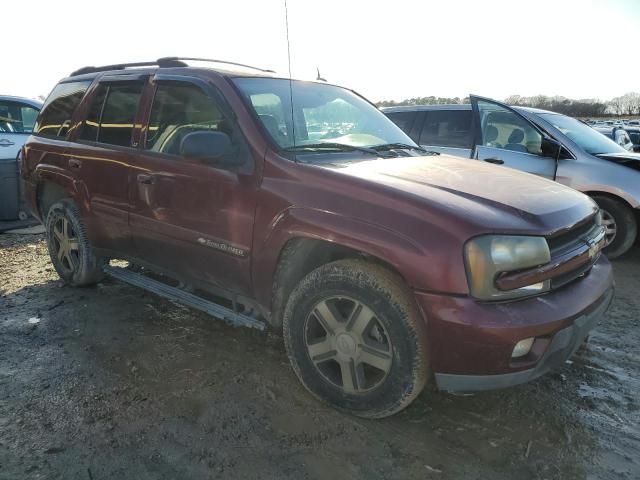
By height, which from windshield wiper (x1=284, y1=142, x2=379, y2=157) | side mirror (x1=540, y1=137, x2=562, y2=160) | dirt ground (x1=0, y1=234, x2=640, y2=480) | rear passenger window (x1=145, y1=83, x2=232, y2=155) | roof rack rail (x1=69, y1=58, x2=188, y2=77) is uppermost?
roof rack rail (x1=69, y1=58, x2=188, y2=77)

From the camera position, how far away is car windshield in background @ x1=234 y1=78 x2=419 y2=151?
3041 millimetres

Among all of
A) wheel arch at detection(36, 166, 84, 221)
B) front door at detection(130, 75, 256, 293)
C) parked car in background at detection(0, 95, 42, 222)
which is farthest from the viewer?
parked car in background at detection(0, 95, 42, 222)

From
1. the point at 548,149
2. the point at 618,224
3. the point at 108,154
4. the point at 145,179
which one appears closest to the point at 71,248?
the point at 108,154

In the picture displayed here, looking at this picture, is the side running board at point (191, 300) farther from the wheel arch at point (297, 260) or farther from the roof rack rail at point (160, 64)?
the roof rack rail at point (160, 64)

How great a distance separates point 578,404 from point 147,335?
278 centimetres

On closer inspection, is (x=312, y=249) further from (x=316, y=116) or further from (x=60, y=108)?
(x=60, y=108)

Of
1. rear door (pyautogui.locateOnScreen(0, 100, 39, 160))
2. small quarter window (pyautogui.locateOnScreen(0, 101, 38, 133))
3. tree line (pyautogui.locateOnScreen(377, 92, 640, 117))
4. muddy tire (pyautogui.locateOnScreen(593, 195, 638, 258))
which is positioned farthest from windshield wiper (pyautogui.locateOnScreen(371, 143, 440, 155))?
tree line (pyautogui.locateOnScreen(377, 92, 640, 117))

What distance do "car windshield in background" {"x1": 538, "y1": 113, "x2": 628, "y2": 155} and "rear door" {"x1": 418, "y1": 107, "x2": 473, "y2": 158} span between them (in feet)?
2.86

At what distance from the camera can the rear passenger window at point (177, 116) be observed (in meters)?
3.20

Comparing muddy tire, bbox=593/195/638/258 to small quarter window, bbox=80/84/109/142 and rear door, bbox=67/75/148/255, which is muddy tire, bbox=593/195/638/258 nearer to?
rear door, bbox=67/75/148/255

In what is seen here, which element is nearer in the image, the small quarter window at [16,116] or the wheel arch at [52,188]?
the wheel arch at [52,188]

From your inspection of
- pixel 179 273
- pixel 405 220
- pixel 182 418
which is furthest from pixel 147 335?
pixel 405 220

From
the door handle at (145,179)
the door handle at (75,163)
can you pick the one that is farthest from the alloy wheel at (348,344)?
the door handle at (75,163)

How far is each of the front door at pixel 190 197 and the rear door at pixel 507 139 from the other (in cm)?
361
